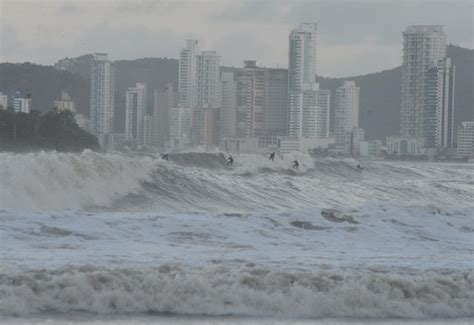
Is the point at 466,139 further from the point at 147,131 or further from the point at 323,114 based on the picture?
the point at 147,131

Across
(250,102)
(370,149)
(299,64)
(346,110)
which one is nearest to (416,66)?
(346,110)

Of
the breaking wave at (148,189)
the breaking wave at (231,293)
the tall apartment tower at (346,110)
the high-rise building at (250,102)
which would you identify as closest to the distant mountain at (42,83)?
the high-rise building at (250,102)

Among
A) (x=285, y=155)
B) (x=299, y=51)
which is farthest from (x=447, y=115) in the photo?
(x=285, y=155)

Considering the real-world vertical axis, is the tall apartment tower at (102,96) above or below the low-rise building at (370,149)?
above

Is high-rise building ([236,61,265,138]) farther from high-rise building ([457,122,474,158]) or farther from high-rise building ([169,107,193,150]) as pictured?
high-rise building ([457,122,474,158])

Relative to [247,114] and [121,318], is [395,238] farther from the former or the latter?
[247,114]

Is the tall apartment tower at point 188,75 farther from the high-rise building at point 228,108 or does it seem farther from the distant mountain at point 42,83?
the distant mountain at point 42,83

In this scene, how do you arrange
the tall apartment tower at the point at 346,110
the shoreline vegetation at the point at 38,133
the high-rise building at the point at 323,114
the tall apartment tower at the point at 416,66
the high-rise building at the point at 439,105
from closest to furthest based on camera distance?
the shoreline vegetation at the point at 38,133
the high-rise building at the point at 439,105
the high-rise building at the point at 323,114
the tall apartment tower at the point at 346,110
the tall apartment tower at the point at 416,66
